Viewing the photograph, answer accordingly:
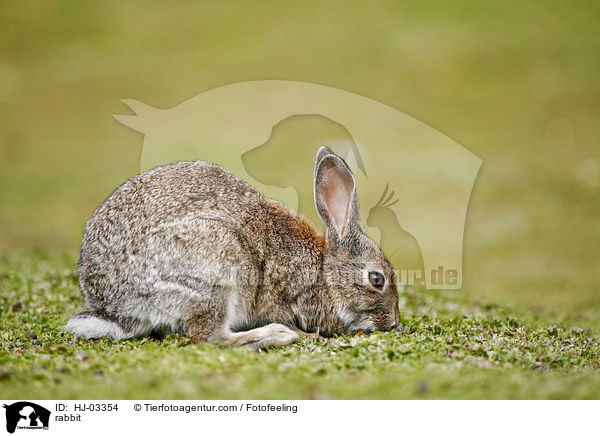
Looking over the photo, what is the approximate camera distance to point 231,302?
663 centimetres

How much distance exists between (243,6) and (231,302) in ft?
82.5

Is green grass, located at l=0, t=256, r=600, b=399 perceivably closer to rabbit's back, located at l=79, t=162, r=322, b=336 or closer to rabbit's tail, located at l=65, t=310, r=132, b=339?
rabbit's tail, located at l=65, t=310, r=132, b=339

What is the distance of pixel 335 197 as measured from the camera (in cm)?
745

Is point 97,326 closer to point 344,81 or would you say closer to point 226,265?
point 226,265

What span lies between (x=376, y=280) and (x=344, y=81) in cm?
1928

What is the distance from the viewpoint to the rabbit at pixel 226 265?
258 inches

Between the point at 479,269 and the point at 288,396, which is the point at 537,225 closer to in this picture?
the point at 479,269

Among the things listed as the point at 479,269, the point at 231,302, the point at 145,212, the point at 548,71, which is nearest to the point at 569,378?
the point at 231,302
